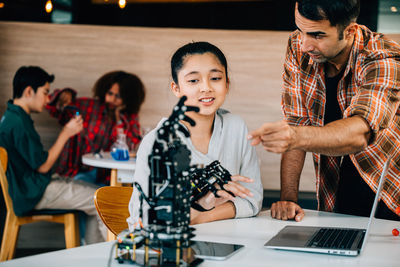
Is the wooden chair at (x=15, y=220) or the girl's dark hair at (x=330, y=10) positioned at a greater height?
the girl's dark hair at (x=330, y=10)

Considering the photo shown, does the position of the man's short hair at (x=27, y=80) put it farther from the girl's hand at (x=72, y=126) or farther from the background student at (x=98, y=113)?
the background student at (x=98, y=113)

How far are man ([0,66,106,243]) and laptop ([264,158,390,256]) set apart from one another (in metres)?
2.49

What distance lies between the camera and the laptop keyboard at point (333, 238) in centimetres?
119

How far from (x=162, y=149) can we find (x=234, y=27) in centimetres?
405

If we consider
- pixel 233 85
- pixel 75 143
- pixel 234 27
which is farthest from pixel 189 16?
pixel 75 143

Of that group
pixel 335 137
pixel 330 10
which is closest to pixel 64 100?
pixel 330 10

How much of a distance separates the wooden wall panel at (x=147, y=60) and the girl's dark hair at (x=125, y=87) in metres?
0.32

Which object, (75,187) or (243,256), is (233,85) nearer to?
(75,187)

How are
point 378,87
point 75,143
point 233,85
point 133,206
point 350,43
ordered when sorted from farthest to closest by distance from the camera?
point 233,85 → point 75,143 → point 350,43 → point 378,87 → point 133,206

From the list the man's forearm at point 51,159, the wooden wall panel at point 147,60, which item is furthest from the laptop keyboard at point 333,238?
the wooden wall panel at point 147,60

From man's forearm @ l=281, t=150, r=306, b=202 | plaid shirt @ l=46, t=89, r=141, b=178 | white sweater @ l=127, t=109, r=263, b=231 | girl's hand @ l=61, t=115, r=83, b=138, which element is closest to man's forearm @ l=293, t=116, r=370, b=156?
white sweater @ l=127, t=109, r=263, b=231

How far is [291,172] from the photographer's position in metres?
1.96

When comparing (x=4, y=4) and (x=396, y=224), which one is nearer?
(x=396, y=224)

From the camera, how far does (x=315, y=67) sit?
1914mm
